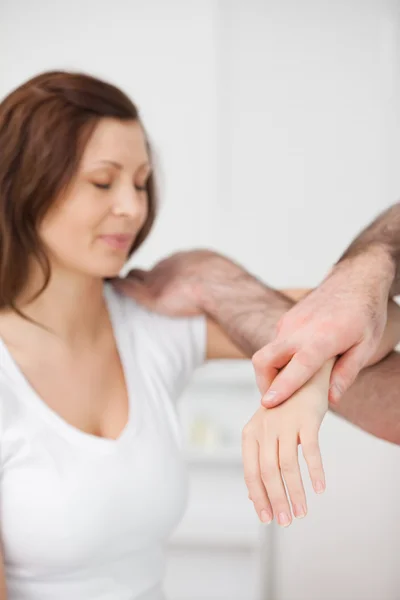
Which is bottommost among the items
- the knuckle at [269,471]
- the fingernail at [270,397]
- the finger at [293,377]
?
the knuckle at [269,471]

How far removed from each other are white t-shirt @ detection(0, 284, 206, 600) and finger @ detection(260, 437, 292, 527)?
0.37 meters

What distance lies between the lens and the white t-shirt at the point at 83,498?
2.85 feet

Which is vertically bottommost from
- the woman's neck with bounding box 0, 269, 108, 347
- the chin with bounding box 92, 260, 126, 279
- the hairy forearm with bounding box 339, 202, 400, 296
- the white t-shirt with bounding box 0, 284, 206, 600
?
the white t-shirt with bounding box 0, 284, 206, 600

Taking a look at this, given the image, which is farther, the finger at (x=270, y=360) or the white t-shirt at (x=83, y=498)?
the white t-shirt at (x=83, y=498)

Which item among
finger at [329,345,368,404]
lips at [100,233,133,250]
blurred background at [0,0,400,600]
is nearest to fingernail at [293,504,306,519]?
finger at [329,345,368,404]

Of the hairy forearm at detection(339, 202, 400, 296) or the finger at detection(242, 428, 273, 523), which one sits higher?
the hairy forearm at detection(339, 202, 400, 296)

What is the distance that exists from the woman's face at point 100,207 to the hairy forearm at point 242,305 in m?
0.15

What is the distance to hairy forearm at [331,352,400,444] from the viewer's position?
85 cm

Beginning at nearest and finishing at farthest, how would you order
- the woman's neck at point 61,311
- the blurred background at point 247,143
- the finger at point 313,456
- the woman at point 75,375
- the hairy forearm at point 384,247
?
the finger at point 313,456 → the hairy forearm at point 384,247 → the woman at point 75,375 → the woman's neck at point 61,311 → the blurred background at point 247,143

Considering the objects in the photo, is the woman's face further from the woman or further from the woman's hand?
the woman's hand

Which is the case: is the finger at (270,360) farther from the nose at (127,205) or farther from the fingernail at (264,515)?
the nose at (127,205)

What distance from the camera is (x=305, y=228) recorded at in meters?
1.96

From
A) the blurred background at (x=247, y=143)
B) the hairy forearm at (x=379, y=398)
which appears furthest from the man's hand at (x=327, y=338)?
the blurred background at (x=247, y=143)

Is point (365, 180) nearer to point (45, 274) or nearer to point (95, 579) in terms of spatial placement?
point (45, 274)
